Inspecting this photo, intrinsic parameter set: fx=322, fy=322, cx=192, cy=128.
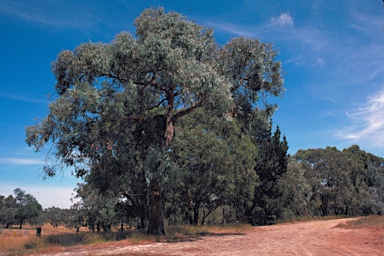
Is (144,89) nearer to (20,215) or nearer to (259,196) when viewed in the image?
(259,196)

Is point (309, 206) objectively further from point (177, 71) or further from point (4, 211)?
point (4, 211)

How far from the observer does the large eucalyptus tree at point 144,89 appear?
16.9m

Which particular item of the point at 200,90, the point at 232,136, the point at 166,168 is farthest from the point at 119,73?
the point at 232,136

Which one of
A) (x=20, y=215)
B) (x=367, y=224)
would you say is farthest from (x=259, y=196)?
(x=20, y=215)

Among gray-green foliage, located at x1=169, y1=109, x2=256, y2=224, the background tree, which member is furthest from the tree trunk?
the background tree

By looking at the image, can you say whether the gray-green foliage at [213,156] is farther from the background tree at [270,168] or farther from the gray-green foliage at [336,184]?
the gray-green foliage at [336,184]

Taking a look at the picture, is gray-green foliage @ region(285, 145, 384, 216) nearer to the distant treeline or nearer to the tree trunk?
the distant treeline

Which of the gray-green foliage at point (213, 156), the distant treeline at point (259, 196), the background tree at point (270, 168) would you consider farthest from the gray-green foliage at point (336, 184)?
the gray-green foliage at point (213, 156)

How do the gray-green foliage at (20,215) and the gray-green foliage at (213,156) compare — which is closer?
the gray-green foliage at (213,156)

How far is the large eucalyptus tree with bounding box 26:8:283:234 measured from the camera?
55.4 ft

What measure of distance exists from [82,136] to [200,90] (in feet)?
22.5

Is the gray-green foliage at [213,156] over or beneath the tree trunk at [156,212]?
over

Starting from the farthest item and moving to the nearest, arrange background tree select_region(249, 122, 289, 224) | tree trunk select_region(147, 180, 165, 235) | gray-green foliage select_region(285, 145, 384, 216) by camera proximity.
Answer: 1. gray-green foliage select_region(285, 145, 384, 216)
2. background tree select_region(249, 122, 289, 224)
3. tree trunk select_region(147, 180, 165, 235)

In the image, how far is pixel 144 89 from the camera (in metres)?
19.2
